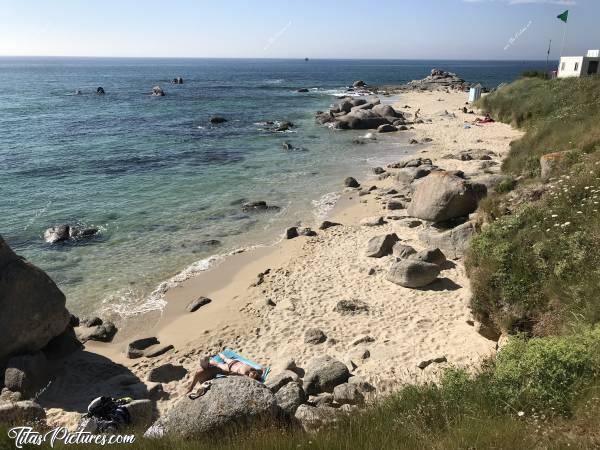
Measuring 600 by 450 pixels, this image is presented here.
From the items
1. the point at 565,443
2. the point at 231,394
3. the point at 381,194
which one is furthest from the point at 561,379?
the point at 381,194

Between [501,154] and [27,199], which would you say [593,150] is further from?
[27,199]

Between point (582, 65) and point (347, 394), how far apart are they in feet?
145

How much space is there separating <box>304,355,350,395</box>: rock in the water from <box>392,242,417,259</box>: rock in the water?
6909mm

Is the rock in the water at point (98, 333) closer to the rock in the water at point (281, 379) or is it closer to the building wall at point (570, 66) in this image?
the rock in the water at point (281, 379)

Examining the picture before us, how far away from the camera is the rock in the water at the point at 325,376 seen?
9.70m

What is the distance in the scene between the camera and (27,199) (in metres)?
25.3

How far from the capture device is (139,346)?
41.6 feet

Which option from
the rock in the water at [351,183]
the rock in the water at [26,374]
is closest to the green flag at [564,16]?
the rock in the water at [351,183]

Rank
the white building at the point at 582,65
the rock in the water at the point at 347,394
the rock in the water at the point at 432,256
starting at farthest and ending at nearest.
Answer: the white building at the point at 582,65
the rock in the water at the point at 432,256
the rock in the water at the point at 347,394

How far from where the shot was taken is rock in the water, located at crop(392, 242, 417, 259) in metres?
16.2

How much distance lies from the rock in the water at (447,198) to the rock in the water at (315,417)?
1204 centimetres

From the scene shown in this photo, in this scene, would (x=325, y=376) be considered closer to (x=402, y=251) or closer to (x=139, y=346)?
(x=139, y=346)

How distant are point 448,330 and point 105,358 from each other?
374 inches

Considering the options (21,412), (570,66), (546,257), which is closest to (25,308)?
(21,412)
